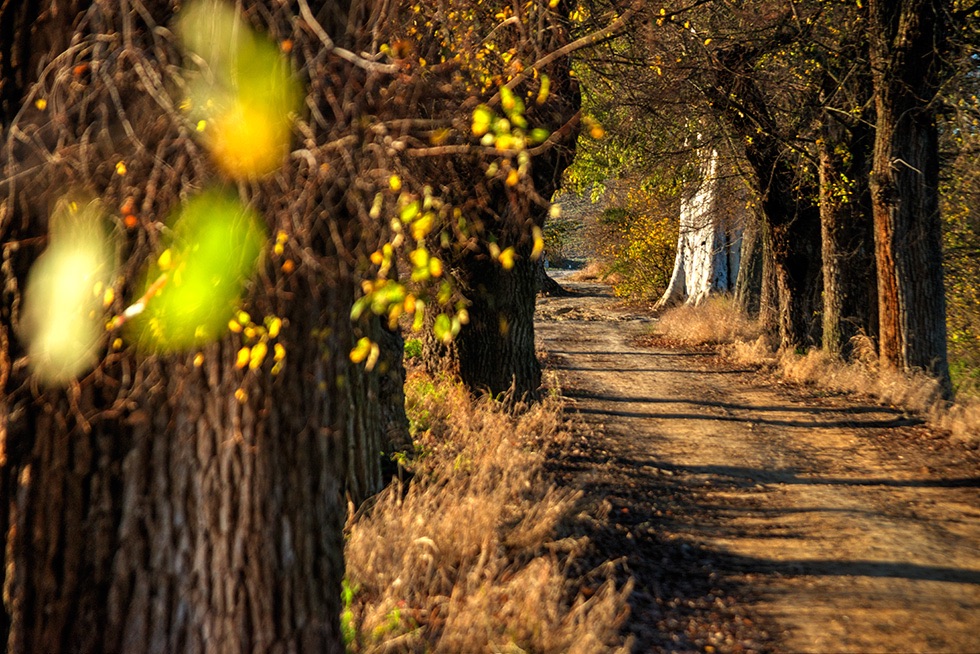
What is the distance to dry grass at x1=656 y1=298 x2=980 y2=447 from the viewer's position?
994cm

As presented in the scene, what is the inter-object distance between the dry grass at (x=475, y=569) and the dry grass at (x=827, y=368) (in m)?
4.89

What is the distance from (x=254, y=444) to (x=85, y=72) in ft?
5.11

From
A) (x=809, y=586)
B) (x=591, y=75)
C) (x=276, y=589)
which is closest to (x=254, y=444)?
(x=276, y=589)

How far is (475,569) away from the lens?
5297 millimetres

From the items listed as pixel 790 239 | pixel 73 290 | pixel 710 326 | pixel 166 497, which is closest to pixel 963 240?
pixel 790 239

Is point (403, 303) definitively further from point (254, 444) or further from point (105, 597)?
point (105, 597)

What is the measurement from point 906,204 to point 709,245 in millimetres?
9960

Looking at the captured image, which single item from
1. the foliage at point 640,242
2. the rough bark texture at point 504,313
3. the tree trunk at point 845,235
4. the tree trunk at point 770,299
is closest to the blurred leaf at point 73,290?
the rough bark texture at point 504,313

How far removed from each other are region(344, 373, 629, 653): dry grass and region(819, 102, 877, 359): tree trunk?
762cm

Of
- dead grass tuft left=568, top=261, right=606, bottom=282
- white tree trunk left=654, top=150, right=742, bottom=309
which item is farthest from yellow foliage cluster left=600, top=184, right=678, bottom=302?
dead grass tuft left=568, top=261, right=606, bottom=282

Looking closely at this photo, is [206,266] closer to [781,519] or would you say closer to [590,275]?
[781,519]

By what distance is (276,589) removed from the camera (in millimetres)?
3689

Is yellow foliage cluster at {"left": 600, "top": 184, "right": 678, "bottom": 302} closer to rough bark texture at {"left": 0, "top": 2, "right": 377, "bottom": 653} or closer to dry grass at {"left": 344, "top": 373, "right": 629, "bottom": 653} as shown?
dry grass at {"left": 344, "top": 373, "right": 629, "bottom": 653}

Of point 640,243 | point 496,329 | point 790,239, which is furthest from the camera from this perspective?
point 640,243
